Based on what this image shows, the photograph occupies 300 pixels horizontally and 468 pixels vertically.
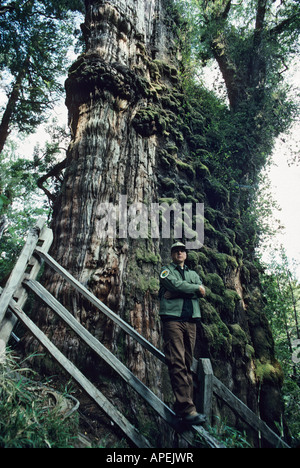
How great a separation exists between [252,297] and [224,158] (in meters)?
4.26

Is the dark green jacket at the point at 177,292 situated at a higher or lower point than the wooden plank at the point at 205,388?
higher

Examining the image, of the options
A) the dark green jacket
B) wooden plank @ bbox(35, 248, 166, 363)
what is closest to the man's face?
the dark green jacket

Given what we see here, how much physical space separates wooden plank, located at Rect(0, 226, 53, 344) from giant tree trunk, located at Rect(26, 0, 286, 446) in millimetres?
610

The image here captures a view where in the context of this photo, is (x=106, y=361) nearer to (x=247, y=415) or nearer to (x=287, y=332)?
(x=247, y=415)

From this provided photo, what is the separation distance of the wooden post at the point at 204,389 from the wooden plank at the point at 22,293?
225cm

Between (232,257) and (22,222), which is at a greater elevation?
(22,222)

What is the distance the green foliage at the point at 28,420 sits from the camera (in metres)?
2.19

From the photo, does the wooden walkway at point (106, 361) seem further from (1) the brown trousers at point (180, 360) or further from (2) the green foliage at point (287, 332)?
(2) the green foliage at point (287, 332)

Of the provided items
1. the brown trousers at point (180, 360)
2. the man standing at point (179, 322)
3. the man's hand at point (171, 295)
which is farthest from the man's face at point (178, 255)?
the brown trousers at point (180, 360)

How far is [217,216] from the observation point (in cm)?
740

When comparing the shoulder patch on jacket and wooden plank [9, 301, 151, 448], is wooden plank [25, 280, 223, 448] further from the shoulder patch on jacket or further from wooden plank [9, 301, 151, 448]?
the shoulder patch on jacket
